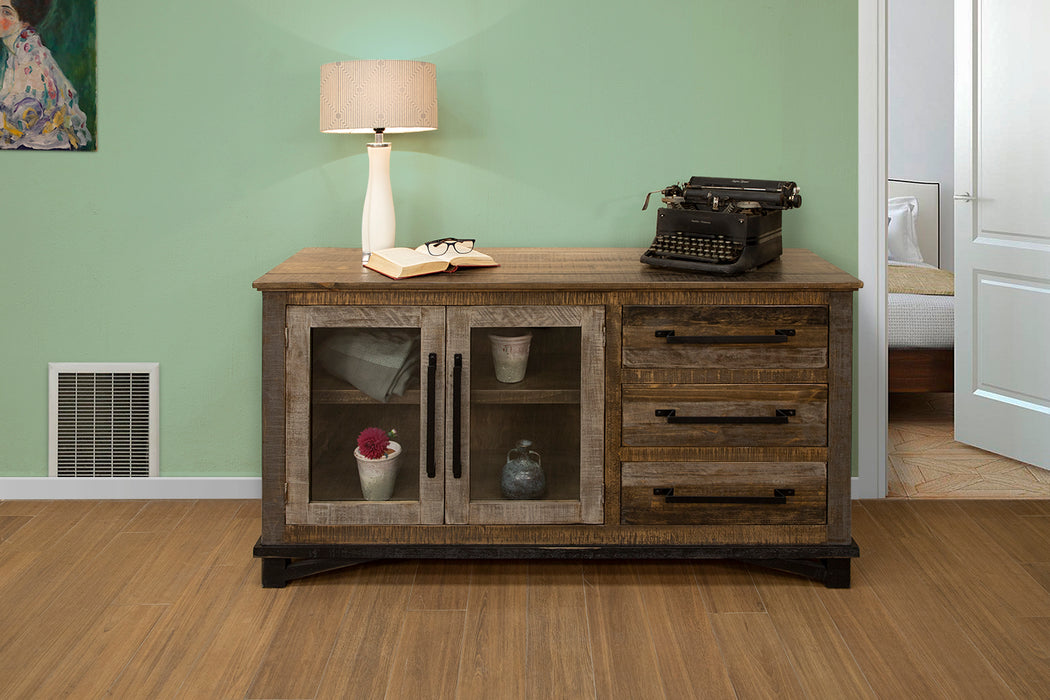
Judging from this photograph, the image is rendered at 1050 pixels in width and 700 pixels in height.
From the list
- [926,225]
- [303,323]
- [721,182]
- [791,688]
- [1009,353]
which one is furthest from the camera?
[926,225]

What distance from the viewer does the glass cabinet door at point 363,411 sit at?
2.48m

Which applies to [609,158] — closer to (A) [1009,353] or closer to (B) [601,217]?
(B) [601,217]

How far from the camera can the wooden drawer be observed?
2490 mm

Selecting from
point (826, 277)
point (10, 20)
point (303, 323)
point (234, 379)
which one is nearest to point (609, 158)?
point (826, 277)

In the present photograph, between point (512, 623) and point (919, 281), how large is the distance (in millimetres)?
3060

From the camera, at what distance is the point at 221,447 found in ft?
10.3

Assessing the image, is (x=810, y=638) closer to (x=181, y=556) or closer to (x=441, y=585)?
(x=441, y=585)

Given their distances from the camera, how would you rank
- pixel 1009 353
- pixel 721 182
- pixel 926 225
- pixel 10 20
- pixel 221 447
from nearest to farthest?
pixel 721 182 < pixel 10 20 < pixel 221 447 < pixel 1009 353 < pixel 926 225

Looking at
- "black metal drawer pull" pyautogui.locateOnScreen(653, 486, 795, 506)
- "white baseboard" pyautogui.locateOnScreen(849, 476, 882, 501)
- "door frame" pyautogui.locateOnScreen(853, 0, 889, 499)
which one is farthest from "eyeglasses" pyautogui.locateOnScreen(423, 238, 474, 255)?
"white baseboard" pyautogui.locateOnScreen(849, 476, 882, 501)

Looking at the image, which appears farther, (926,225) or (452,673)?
(926,225)

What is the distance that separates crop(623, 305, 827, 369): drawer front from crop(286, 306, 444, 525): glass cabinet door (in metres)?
0.51

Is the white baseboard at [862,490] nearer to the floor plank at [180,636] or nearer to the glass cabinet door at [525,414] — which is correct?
the glass cabinet door at [525,414]

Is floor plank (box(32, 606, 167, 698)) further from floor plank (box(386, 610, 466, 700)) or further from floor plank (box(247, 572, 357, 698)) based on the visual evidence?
floor plank (box(386, 610, 466, 700))

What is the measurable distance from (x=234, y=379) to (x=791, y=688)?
1.89 metres
